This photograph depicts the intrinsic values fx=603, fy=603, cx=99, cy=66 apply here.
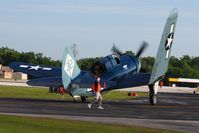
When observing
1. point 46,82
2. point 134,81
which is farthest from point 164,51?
point 46,82

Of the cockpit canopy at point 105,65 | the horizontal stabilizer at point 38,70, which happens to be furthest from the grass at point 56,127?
the horizontal stabilizer at point 38,70

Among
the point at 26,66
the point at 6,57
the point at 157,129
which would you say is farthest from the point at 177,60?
the point at 157,129

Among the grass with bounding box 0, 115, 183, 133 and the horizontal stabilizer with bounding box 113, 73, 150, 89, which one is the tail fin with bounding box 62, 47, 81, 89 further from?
the grass with bounding box 0, 115, 183, 133

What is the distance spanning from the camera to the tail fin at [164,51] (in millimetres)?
32875

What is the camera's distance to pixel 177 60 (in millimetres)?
198625

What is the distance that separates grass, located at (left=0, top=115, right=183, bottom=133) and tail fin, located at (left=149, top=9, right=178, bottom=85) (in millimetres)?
13654

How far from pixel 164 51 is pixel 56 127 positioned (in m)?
16.3

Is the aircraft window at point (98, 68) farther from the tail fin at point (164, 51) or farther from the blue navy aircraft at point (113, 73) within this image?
the tail fin at point (164, 51)

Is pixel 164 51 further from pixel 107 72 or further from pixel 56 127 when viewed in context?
pixel 56 127

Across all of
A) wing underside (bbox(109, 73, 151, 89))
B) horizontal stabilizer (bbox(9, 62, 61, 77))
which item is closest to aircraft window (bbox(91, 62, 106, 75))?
wing underside (bbox(109, 73, 151, 89))

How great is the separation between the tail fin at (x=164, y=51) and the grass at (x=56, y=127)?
538 inches

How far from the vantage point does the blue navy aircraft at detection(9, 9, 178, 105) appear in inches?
1277

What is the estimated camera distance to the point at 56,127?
17.8 metres

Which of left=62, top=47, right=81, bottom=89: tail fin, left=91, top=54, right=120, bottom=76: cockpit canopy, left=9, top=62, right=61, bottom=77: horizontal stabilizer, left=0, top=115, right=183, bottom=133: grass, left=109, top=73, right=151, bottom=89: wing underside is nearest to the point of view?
left=0, top=115, right=183, bottom=133: grass
